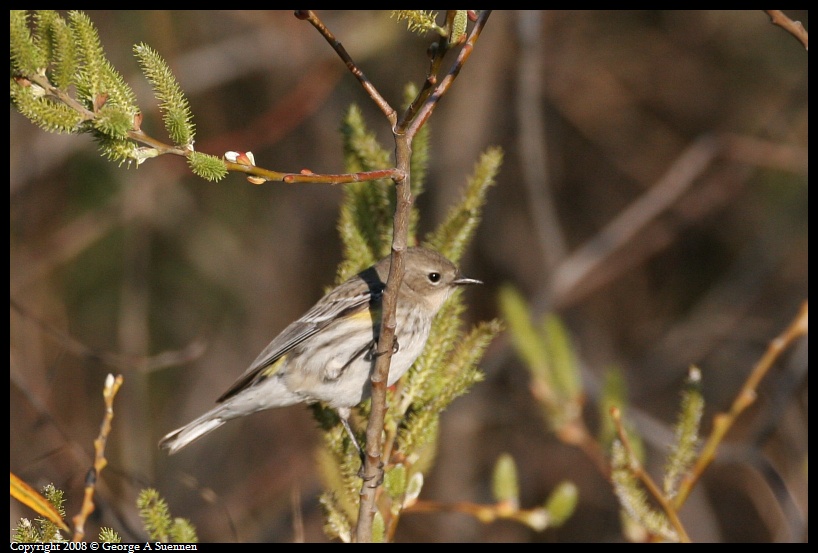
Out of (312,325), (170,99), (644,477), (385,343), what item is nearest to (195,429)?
(312,325)

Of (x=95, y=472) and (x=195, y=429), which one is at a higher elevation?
(x=95, y=472)

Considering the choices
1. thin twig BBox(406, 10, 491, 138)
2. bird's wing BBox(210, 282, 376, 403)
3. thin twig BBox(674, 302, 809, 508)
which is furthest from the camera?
bird's wing BBox(210, 282, 376, 403)

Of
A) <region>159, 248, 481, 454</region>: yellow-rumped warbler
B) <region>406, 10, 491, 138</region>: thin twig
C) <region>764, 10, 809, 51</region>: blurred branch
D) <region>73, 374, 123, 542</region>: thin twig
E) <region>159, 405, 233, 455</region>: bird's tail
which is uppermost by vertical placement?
<region>764, 10, 809, 51</region>: blurred branch

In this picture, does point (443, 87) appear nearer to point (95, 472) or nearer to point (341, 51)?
point (341, 51)

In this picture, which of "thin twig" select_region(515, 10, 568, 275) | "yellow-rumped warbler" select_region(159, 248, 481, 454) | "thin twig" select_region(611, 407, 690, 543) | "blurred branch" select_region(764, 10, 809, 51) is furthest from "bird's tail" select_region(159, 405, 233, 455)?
"thin twig" select_region(515, 10, 568, 275)

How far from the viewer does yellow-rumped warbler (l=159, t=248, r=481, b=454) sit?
3855 millimetres

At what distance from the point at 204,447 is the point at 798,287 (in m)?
5.82

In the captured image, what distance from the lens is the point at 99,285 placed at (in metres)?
7.88

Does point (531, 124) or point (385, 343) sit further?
point (531, 124)

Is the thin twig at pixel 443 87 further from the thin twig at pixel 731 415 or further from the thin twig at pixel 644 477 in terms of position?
the thin twig at pixel 731 415

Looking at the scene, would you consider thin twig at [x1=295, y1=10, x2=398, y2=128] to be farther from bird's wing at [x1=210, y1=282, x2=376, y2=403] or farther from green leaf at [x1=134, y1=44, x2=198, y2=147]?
bird's wing at [x1=210, y1=282, x2=376, y2=403]

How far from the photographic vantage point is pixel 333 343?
13.3 ft

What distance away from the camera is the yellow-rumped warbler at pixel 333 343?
3855 millimetres
